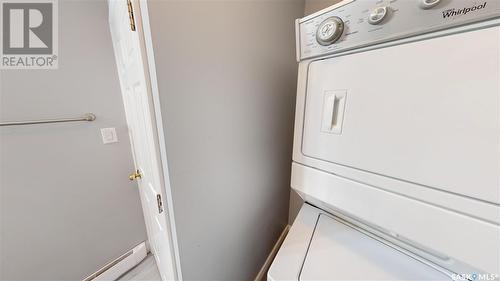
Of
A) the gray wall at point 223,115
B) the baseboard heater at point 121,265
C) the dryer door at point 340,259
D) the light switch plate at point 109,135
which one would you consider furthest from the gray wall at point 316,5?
the baseboard heater at point 121,265

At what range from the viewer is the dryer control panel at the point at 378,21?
1.27 feet

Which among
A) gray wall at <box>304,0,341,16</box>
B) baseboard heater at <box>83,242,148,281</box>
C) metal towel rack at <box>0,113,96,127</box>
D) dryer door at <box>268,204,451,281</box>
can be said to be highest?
gray wall at <box>304,0,341,16</box>

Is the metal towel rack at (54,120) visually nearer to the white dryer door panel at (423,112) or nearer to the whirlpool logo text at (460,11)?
the white dryer door panel at (423,112)

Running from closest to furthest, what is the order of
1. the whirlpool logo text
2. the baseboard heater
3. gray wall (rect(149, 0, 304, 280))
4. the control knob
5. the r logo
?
the whirlpool logo text
the control knob
gray wall (rect(149, 0, 304, 280))
the r logo
the baseboard heater

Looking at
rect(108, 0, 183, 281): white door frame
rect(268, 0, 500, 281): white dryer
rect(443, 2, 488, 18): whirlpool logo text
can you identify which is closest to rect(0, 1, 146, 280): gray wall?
rect(108, 0, 183, 281): white door frame

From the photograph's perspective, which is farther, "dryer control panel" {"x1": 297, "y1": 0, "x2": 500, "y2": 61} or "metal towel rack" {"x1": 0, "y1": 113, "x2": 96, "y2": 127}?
"metal towel rack" {"x1": 0, "y1": 113, "x2": 96, "y2": 127}

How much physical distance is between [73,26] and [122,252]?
1.86 meters

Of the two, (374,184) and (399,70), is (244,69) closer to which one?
(399,70)

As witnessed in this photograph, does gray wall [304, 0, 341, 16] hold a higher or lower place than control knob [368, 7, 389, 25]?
higher

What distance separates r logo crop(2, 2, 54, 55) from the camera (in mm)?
935

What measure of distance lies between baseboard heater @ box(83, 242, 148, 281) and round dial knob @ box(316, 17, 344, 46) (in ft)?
7.26

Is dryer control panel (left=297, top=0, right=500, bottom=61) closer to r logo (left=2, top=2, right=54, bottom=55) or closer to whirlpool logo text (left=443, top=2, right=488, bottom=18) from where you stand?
whirlpool logo text (left=443, top=2, right=488, bottom=18)

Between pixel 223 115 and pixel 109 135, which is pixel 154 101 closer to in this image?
pixel 223 115

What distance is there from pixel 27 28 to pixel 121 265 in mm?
1877
